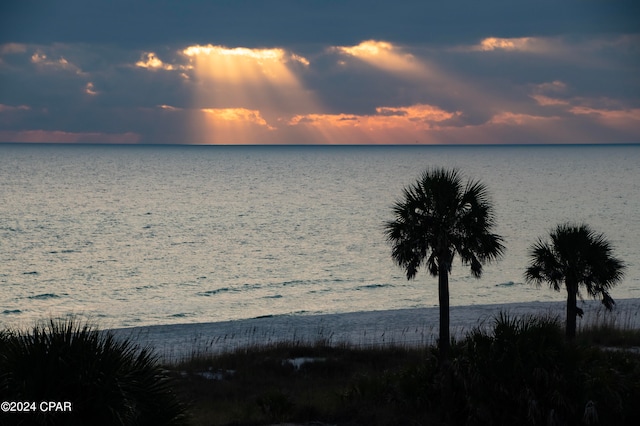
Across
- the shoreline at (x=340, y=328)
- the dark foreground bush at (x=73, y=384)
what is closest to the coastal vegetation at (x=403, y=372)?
the dark foreground bush at (x=73, y=384)

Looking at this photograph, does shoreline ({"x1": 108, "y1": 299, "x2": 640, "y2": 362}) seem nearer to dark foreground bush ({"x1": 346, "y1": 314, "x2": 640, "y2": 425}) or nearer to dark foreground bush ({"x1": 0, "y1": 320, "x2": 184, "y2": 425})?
dark foreground bush ({"x1": 346, "y1": 314, "x2": 640, "y2": 425})

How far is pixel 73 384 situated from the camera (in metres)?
9.86

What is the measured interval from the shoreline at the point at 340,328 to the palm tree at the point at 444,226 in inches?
378

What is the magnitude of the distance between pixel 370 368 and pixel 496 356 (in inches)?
383

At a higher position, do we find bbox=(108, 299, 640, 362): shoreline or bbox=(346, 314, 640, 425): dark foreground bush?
bbox=(346, 314, 640, 425): dark foreground bush

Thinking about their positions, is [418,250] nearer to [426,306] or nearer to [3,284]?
[426,306]

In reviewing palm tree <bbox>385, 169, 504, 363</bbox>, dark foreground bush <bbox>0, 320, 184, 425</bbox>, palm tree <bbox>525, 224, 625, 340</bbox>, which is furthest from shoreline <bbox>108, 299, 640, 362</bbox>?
dark foreground bush <bbox>0, 320, 184, 425</bbox>

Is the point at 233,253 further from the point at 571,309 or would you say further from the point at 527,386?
the point at 527,386

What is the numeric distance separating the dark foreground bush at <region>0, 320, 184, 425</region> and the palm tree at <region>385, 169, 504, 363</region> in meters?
12.8

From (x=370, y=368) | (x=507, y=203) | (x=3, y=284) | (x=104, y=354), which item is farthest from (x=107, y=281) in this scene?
(x=507, y=203)

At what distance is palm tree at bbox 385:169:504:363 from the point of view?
870 inches

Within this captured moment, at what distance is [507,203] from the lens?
120500 mm

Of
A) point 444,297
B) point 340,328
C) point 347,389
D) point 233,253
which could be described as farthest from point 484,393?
point 233,253

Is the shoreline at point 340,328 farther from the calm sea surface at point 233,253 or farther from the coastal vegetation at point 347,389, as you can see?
the coastal vegetation at point 347,389
